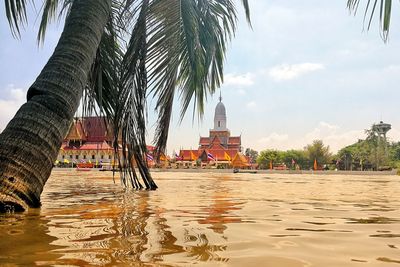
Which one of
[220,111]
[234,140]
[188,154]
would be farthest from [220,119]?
[188,154]

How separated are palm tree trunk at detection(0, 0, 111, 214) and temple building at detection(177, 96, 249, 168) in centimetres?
4931

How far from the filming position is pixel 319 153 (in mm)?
63156

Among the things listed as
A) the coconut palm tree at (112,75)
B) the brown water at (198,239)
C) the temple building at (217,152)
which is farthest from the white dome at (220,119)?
the brown water at (198,239)

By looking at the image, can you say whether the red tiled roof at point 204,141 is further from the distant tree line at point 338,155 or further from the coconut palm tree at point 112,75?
the coconut palm tree at point 112,75

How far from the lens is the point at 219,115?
79.1m

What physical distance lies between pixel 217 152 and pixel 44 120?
58433mm

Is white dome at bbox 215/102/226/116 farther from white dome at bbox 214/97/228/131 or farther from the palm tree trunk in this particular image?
the palm tree trunk

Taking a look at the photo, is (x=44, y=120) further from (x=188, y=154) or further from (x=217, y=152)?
(x=188, y=154)

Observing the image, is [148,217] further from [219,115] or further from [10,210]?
[219,115]

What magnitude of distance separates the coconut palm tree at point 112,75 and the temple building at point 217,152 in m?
47.6

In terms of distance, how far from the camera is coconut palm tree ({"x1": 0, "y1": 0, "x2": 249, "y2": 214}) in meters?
3.39

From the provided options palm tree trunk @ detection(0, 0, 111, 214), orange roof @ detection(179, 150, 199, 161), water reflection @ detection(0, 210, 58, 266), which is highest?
orange roof @ detection(179, 150, 199, 161)

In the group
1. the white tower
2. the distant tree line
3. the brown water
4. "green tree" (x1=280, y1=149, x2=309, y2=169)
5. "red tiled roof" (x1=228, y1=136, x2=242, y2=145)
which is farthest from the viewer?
the white tower

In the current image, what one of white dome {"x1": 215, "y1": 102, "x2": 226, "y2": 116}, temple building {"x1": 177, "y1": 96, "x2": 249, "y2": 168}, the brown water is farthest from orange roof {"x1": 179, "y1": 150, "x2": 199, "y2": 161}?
the brown water
